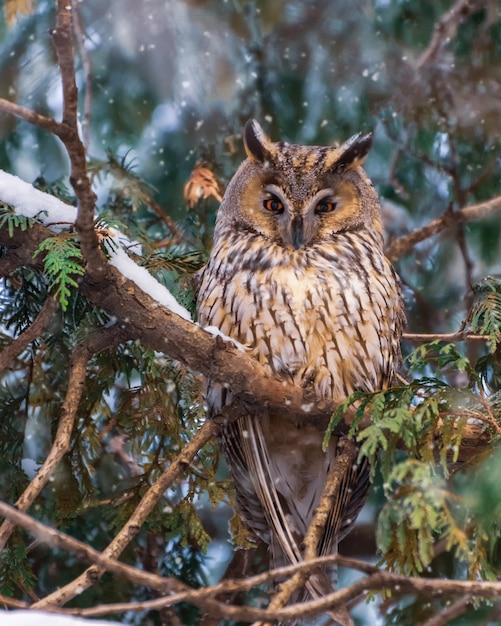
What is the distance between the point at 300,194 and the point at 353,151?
0.83ft

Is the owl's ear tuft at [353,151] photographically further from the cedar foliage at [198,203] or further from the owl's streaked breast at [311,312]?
the cedar foliage at [198,203]

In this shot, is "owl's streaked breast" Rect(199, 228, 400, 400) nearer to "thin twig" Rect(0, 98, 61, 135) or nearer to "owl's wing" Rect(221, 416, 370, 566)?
"owl's wing" Rect(221, 416, 370, 566)

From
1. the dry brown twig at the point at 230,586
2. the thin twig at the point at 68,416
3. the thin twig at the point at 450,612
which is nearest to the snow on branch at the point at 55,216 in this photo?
the thin twig at the point at 68,416

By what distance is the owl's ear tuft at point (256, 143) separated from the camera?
278 centimetres

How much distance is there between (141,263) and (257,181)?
1.44ft

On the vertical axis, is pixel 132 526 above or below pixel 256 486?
below

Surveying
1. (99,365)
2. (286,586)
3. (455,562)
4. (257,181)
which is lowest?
(286,586)

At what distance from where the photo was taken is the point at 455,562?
138 inches

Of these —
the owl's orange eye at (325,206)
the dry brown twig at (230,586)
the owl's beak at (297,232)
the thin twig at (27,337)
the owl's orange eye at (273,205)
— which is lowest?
the dry brown twig at (230,586)

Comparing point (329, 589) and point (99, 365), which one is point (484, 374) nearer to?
point (329, 589)

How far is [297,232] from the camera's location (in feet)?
8.64

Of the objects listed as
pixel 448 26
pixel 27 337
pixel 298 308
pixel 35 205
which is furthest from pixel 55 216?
pixel 448 26

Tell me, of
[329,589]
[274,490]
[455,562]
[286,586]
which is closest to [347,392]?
[274,490]

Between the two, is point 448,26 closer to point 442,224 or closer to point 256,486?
point 442,224
